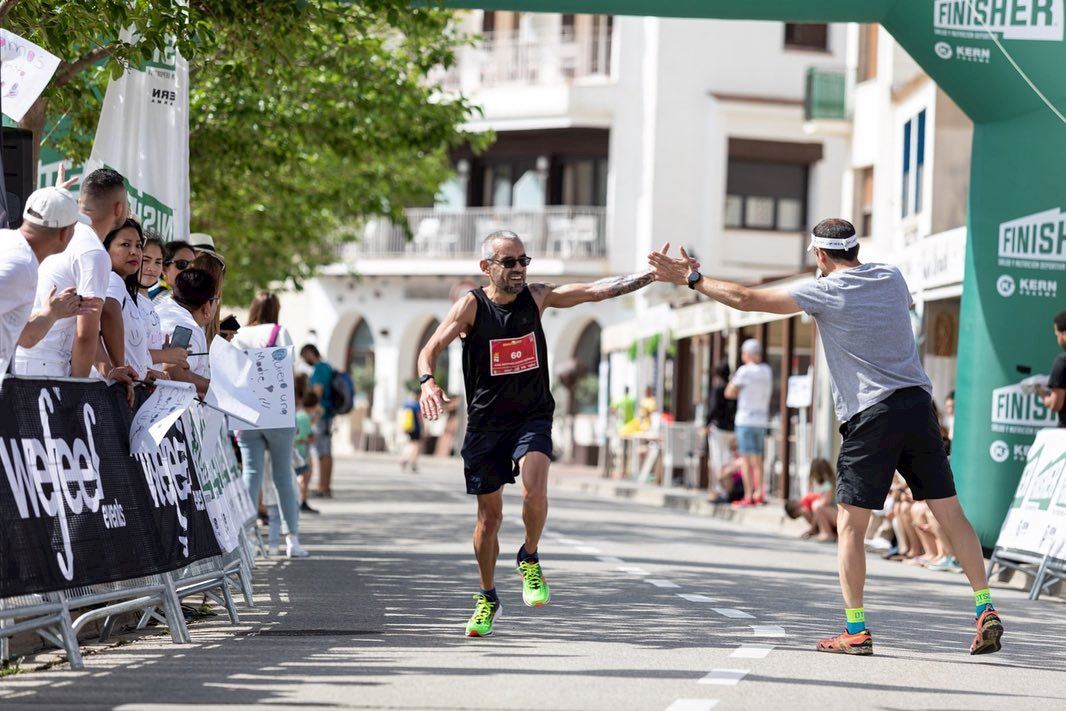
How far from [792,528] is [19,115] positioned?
46.2ft

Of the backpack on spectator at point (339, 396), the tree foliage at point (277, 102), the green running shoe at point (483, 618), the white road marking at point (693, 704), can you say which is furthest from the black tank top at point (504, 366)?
the backpack on spectator at point (339, 396)

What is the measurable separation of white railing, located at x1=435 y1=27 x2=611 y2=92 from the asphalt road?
3616cm

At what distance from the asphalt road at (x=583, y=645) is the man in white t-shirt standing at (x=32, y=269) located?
149 cm

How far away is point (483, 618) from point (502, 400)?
1.10 meters

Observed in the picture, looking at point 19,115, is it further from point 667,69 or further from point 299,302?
point 299,302

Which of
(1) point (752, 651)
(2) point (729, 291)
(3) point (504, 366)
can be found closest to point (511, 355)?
(3) point (504, 366)

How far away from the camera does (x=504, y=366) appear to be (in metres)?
9.70

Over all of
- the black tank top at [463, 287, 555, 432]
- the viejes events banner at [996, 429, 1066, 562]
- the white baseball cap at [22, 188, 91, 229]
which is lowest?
the viejes events banner at [996, 429, 1066, 562]

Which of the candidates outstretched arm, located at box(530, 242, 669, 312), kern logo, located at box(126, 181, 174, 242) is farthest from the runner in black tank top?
kern logo, located at box(126, 181, 174, 242)

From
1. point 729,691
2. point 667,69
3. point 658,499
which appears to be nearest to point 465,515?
point 658,499

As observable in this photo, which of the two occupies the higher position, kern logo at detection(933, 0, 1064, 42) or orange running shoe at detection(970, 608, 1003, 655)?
kern logo at detection(933, 0, 1064, 42)

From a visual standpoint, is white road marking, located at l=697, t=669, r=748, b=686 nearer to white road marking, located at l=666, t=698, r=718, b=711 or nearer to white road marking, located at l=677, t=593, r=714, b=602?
white road marking, located at l=666, t=698, r=718, b=711

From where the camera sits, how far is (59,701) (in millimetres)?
7094

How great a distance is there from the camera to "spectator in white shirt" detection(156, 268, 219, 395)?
11406 mm
